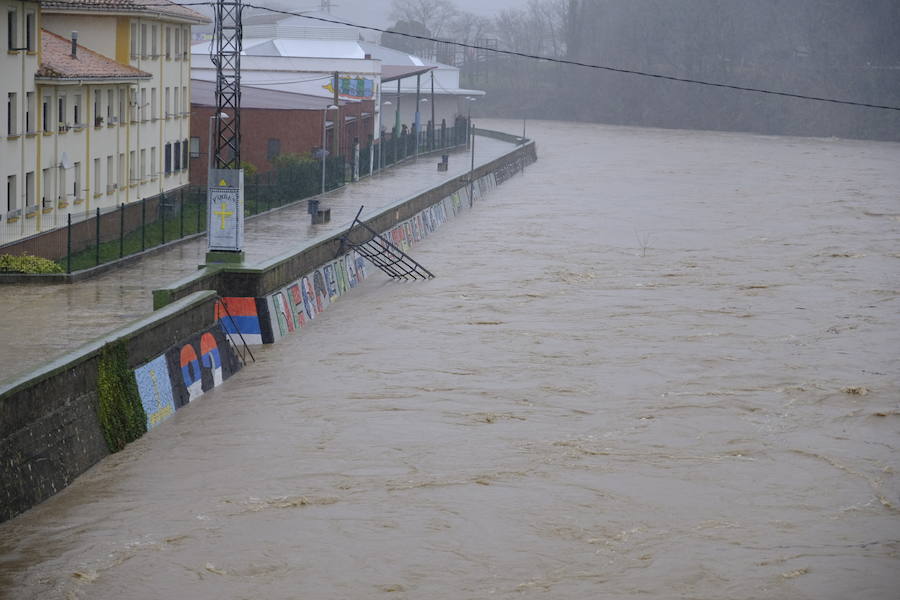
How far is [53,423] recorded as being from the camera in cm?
1748

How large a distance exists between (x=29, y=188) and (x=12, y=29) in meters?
3.87

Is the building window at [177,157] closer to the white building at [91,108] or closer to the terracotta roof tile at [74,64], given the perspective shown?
the white building at [91,108]

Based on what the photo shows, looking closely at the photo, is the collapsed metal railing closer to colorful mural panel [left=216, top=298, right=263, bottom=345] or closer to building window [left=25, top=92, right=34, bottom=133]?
building window [left=25, top=92, right=34, bottom=133]

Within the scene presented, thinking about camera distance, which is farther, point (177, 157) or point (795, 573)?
point (177, 157)

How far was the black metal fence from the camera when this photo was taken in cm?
3188

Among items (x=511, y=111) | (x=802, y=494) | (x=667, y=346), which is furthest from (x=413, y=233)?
(x=511, y=111)

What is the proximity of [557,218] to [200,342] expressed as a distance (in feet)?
101

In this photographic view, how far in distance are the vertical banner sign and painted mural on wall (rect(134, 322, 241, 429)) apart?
9.81ft

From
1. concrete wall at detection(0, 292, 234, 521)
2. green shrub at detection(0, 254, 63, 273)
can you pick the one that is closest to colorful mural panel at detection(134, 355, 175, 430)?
concrete wall at detection(0, 292, 234, 521)

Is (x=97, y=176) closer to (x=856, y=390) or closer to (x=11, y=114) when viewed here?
(x=11, y=114)

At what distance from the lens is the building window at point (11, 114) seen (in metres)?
31.9

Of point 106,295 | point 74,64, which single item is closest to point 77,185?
point 74,64

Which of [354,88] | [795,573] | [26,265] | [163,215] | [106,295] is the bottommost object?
[795,573]

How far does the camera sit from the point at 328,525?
56.0ft
